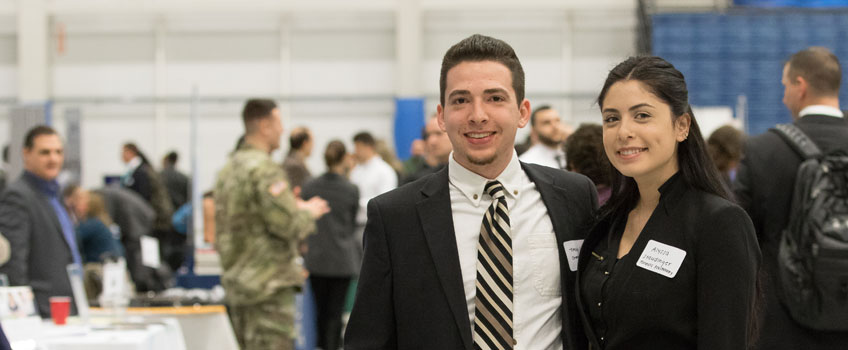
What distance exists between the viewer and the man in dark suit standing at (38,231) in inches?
167

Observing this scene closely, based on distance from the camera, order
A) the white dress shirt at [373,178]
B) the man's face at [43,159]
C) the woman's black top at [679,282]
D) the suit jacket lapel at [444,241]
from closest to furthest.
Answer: the woman's black top at [679,282] → the suit jacket lapel at [444,241] → the man's face at [43,159] → the white dress shirt at [373,178]

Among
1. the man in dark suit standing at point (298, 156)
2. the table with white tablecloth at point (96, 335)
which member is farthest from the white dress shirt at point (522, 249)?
the man in dark suit standing at point (298, 156)

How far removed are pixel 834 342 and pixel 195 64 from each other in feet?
38.9

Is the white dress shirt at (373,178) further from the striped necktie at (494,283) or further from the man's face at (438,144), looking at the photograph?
the striped necktie at (494,283)

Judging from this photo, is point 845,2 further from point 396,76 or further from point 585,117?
point 396,76

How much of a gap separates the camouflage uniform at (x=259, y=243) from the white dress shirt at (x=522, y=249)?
2947 mm

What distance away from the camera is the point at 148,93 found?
1405cm

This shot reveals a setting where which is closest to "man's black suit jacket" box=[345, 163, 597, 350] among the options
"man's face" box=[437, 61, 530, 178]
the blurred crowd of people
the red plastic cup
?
"man's face" box=[437, 61, 530, 178]

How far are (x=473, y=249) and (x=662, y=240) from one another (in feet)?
1.17

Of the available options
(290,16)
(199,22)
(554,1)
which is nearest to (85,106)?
(199,22)

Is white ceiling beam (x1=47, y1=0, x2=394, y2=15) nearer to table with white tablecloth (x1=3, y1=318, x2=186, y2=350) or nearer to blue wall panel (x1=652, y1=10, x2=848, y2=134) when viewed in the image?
blue wall panel (x1=652, y1=10, x2=848, y2=134)

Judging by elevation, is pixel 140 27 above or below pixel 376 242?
above

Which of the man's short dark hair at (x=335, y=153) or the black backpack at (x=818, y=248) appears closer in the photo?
the black backpack at (x=818, y=248)

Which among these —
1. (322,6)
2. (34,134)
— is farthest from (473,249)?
(322,6)
